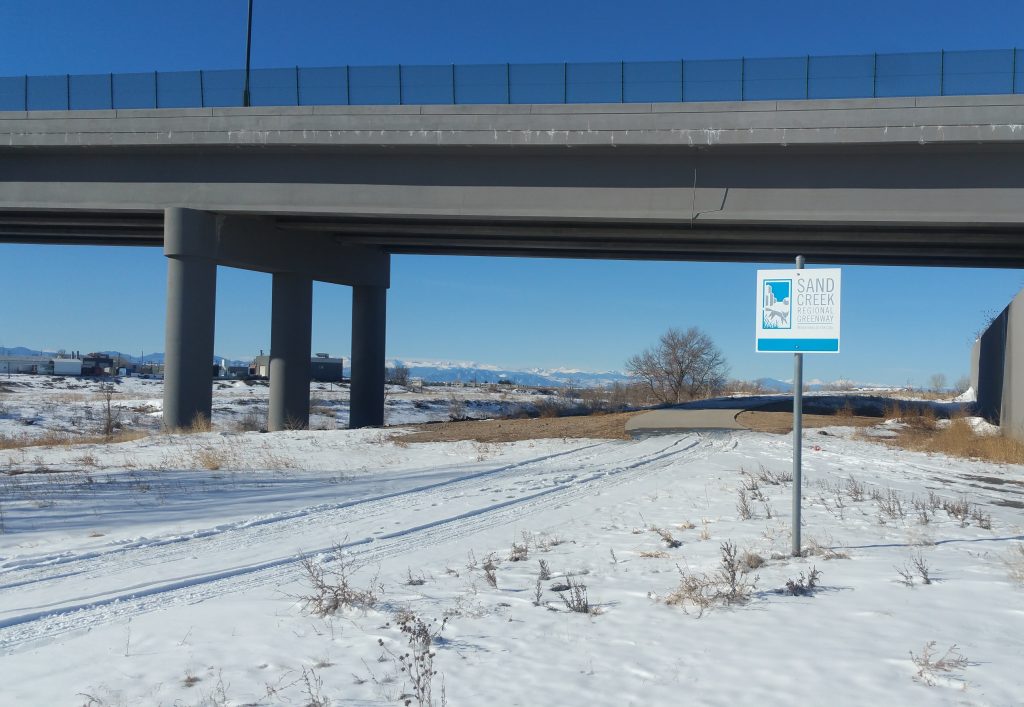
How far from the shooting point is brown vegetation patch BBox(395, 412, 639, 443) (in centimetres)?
2225

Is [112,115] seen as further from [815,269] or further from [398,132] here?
[815,269]

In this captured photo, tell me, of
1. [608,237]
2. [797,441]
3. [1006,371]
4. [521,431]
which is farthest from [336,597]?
[608,237]

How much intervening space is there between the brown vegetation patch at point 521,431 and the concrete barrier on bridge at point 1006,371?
34.8 feet

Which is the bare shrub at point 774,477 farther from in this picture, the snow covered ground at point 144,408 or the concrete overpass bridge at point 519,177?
the snow covered ground at point 144,408

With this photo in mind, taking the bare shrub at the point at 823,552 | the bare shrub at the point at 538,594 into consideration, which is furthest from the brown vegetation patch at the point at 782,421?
the bare shrub at the point at 538,594

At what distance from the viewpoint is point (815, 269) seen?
7113 mm

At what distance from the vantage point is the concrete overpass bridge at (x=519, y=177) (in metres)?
21.0

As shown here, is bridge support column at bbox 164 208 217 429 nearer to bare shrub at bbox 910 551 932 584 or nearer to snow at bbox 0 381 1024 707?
snow at bbox 0 381 1024 707

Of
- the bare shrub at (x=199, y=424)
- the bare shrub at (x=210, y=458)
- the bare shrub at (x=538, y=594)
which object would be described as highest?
the bare shrub at (x=538, y=594)

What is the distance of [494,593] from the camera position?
6.21m

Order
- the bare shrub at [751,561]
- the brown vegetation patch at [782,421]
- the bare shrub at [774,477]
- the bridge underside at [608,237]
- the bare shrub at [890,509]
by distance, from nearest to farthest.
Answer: the bare shrub at [751,561], the bare shrub at [890,509], the bare shrub at [774,477], the bridge underside at [608,237], the brown vegetation patch at [782,421]

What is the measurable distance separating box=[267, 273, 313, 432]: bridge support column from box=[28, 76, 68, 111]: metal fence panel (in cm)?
931

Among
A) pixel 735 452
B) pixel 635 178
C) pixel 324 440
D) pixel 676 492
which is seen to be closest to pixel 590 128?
pixel 635 178

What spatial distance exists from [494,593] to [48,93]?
2670 centimetres
